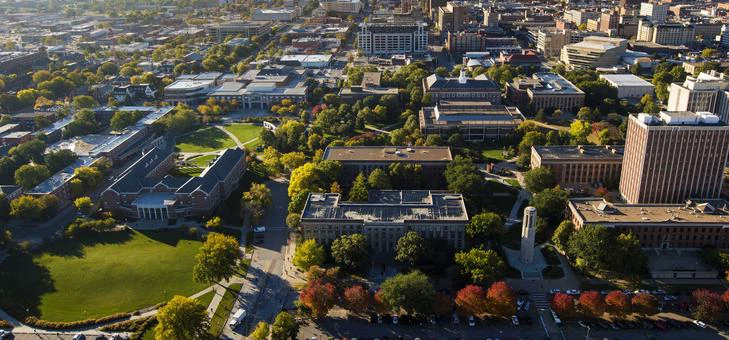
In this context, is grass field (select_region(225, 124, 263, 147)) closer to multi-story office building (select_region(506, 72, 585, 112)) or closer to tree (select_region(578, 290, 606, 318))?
multi-story office building (select_region(506, 72, 585, 112))

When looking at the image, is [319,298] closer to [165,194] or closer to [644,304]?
[644,304]

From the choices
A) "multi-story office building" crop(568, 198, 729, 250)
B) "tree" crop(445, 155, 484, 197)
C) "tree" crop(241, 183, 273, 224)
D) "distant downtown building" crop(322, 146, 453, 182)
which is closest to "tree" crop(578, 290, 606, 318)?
"multi-story office building" crop(568, 198, 729, 250)

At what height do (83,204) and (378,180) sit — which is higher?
(378,180)

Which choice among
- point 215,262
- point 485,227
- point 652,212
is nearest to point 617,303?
point 485,227

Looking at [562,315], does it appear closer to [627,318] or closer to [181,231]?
[627,318]

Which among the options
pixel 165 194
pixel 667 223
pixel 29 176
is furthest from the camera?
pixel 29 176
